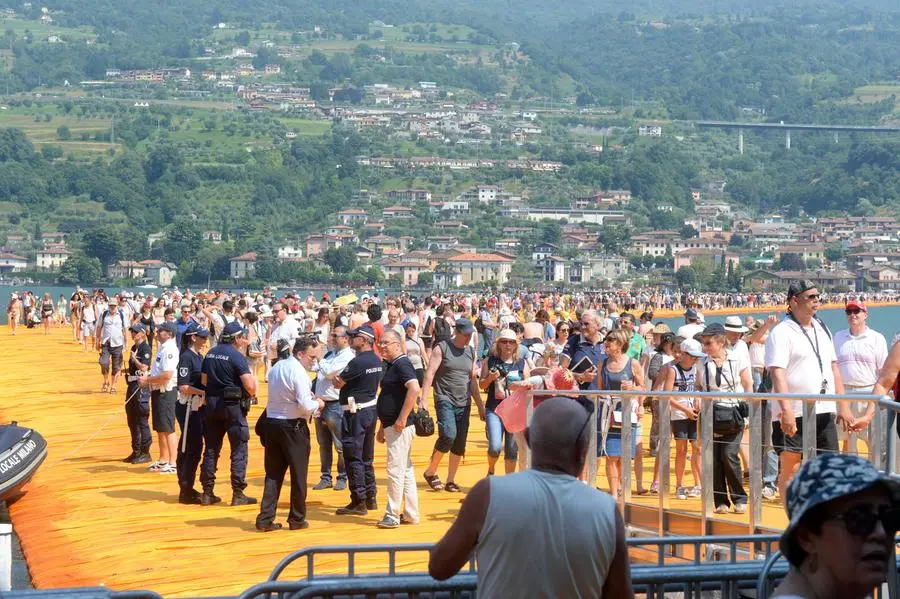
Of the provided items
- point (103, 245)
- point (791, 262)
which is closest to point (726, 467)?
point (103, 245)

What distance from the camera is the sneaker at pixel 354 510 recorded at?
10.2 metres

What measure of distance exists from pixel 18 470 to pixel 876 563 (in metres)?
10.7

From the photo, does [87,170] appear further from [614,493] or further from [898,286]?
[614,493]

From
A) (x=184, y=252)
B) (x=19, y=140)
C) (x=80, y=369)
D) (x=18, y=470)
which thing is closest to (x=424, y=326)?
(x=80, y=369)

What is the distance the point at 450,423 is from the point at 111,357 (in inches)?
417

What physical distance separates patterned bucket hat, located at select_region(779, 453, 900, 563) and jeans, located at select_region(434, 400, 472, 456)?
7908mm

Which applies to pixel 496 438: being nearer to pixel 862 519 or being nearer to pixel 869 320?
pixel 862 519

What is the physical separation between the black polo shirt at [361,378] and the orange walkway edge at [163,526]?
33.5 inches

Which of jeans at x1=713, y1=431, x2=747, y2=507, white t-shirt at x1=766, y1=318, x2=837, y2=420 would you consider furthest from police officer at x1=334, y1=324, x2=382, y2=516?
white t-shirt at x1=766, y1=318, x2=837, y2=420

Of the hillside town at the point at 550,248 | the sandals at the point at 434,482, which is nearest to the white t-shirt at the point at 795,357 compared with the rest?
the sandals at the point at 434,482

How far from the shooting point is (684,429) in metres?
8.20

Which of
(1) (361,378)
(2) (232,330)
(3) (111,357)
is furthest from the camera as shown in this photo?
(3) (111,357)

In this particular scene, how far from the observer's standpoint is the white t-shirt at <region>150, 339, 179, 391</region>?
11711 millimetres

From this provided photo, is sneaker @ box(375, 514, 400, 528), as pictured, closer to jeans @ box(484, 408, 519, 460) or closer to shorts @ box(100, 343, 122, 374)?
jeans @ box(484, 408, 519, 460)
